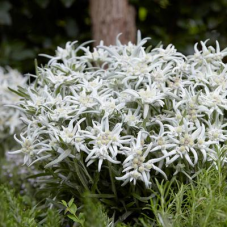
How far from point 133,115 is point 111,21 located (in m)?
1.55

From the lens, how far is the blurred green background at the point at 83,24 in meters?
3.68

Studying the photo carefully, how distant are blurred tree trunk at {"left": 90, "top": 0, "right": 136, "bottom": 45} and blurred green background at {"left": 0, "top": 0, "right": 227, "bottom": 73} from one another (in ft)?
1.46

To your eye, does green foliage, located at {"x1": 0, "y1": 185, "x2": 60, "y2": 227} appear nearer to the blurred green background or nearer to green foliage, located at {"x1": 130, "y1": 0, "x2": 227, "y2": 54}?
the blurred green background

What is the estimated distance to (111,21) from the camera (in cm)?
314

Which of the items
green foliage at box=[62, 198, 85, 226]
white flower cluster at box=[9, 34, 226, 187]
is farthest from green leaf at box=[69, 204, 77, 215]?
white flower cluster at box=[9, 34, 226, 187]

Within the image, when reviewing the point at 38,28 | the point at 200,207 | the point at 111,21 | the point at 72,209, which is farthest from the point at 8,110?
the point at 200,207

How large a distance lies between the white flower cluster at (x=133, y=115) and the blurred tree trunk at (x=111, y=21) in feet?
3.87

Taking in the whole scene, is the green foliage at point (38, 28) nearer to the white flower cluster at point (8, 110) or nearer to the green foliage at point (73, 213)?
the white flower cluster at point (8, 110)

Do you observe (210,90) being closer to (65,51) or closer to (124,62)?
(124,62)

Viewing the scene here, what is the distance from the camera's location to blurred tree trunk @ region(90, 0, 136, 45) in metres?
3.14

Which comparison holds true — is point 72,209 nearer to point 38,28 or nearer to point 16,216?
point 16,216

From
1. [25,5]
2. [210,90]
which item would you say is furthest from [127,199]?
[25,5]

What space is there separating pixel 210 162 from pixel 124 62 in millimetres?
528

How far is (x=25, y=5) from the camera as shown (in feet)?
12.2
